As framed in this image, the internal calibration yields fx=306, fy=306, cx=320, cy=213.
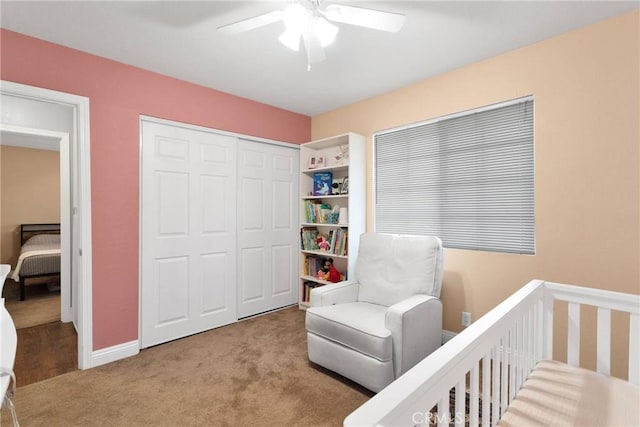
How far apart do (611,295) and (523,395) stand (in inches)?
26.1

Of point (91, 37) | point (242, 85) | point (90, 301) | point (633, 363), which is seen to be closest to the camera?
point (633, 363)

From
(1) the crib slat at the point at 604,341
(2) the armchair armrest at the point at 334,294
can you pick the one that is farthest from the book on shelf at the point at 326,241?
(1) the crib slat at the point at 604,341

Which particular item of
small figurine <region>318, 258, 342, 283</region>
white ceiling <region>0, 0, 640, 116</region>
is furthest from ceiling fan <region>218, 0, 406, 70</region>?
small figurine <region>318, 258, 342, 283</region>

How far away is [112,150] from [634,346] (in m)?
3.44

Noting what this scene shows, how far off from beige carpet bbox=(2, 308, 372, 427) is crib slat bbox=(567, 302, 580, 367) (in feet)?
3.74

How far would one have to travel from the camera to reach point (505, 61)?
2.34 meters

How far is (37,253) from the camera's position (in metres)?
4.21

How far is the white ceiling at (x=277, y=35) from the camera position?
1.82 metres

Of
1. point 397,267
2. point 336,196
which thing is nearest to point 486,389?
point 397,267

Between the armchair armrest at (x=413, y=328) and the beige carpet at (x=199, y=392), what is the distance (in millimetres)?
352

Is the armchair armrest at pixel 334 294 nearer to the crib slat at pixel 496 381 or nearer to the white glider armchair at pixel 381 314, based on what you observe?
the white glider armchair at pixel 381 314

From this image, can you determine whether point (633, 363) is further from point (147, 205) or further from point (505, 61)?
point (147, 205)

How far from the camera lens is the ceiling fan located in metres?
1.53

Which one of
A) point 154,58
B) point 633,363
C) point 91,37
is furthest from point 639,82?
point 91,37
